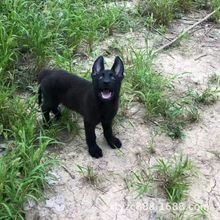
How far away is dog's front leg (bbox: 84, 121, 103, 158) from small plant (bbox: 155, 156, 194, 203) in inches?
20.3

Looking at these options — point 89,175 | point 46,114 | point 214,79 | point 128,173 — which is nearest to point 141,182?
point 128,173

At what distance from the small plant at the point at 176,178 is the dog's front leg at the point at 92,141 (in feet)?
1.69

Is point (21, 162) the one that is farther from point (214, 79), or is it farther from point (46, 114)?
point (214, 79)

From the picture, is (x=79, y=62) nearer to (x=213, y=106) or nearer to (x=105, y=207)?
(x=213, y=106)

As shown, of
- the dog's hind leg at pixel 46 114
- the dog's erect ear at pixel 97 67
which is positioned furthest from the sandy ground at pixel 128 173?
the dog's erect ear at pixel 97 67

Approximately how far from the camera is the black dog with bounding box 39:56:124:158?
368cm

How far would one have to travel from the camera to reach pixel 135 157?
4.11 meters

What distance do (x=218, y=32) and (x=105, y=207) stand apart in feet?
11.2

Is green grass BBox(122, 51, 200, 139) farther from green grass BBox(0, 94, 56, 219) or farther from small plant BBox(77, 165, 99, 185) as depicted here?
green grass BBox(0, 94, 56, 219)

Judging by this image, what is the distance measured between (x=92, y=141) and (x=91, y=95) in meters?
0.40

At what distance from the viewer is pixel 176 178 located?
3.73 meters

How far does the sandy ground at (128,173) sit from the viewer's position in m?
3.58

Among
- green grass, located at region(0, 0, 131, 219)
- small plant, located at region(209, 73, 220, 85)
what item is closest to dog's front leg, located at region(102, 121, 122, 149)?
green grass, located at region(0, 0, 131, 219)

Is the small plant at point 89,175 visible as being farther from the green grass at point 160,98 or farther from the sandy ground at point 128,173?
the green grass at point 160,98
